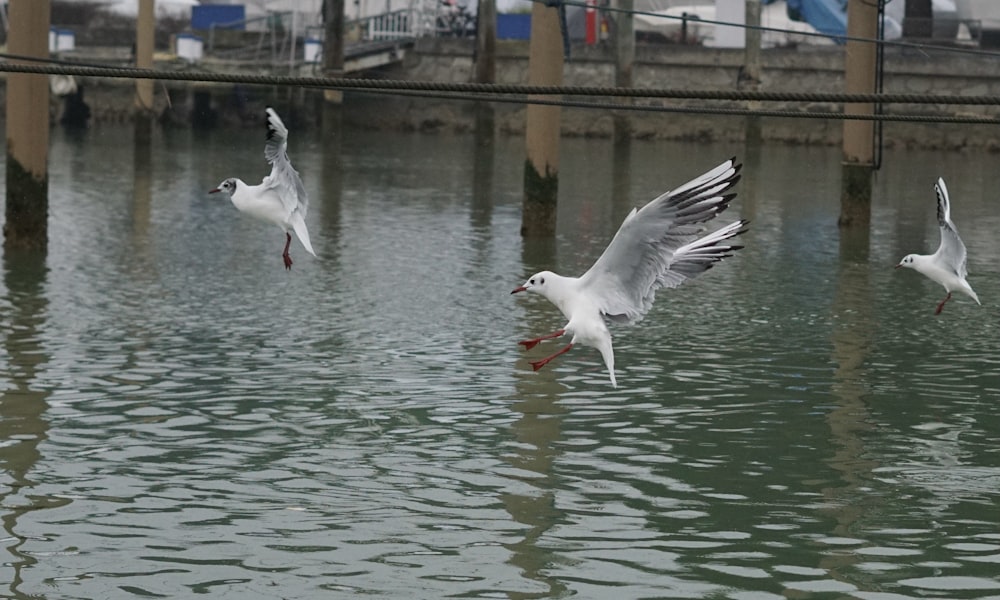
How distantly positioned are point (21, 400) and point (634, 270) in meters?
4.27

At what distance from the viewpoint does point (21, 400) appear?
1127cm

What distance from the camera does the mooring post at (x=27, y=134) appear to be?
16.3m

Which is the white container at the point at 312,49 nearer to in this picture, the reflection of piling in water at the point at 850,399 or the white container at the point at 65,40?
the white container at the point at 65,40

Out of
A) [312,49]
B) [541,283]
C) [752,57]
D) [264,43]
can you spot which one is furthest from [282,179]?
[264,43]

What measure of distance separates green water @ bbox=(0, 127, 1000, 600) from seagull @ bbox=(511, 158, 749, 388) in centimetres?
84

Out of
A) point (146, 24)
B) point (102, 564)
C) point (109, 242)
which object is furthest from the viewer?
point (146, 24)

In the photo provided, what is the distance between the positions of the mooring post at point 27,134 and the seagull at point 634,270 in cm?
804

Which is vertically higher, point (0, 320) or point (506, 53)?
point (506, 53)

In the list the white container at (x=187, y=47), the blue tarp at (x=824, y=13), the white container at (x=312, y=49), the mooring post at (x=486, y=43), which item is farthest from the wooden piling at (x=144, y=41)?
the blue tarp at (x=824, y=13)

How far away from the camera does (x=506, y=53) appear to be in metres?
44.4

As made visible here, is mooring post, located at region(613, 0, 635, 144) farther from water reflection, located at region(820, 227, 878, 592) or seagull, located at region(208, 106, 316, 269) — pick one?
seagull, located at region(208, 106, 316, 269)

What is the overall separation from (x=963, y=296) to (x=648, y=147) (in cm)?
2338

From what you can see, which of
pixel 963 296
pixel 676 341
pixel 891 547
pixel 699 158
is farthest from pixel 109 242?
pixel 699 158

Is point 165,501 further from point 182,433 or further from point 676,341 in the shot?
point 676,341
